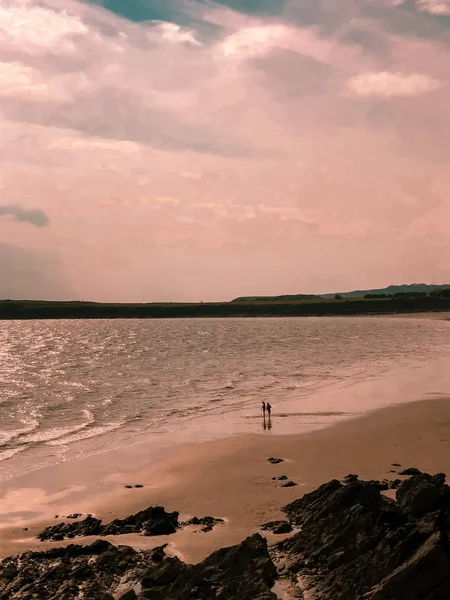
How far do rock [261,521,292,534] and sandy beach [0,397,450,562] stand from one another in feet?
1.72

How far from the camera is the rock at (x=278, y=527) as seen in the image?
19.9 m

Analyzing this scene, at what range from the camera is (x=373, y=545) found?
15820mm

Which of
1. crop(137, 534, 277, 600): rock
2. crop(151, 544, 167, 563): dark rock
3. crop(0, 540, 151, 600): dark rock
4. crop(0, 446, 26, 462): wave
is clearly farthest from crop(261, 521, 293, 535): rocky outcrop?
crop(0, 446, 26, 462): wave

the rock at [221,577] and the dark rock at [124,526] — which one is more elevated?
the rock at [221,577]

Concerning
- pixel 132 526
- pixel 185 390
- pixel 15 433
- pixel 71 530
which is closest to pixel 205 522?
pixel 132 526

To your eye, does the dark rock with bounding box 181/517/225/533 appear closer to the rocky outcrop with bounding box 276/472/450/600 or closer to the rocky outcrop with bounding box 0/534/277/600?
the rocky outcrop with bounding box 0/534/277/600

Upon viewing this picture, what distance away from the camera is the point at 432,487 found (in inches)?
717

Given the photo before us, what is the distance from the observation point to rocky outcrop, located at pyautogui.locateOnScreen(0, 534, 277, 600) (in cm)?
1493

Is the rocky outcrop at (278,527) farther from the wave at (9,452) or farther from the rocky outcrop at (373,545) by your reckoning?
the wave at (9,452)

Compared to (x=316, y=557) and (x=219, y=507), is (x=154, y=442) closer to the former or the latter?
(x=219, y=507)

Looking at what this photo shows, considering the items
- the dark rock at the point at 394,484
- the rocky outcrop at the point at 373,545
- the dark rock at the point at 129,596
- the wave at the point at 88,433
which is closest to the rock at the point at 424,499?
the rocky outcrop at the point at 373,545

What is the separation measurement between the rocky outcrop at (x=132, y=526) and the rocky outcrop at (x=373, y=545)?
4215 millimetres

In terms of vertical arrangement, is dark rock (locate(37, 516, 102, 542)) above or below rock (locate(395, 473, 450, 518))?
below

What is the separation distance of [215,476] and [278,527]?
8994 mm
